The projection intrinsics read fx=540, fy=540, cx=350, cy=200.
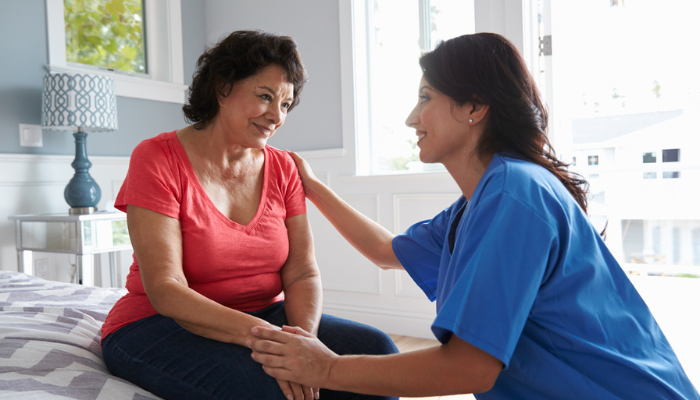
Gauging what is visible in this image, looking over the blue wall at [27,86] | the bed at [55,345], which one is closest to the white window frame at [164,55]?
the blue wall at [27,86]

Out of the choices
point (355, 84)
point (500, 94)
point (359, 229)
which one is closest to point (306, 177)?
point (359, 229)

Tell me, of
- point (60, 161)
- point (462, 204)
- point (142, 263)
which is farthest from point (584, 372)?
point (60, 161)

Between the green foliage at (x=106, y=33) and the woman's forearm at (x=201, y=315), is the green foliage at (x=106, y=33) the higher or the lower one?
the higher one

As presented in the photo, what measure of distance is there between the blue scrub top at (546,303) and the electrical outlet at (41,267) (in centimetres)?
268

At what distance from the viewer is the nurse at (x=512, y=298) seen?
0.71m

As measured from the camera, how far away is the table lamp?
2.57 metres

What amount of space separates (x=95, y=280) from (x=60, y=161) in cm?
72

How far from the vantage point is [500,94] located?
2.99 feet

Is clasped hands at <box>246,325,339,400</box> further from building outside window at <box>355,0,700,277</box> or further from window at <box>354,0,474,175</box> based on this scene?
window at <box>354,0,474,175</box>

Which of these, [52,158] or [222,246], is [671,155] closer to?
[222,246]

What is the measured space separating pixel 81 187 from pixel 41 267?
564 mm

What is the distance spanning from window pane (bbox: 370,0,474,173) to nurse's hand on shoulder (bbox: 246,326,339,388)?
2.25 meters

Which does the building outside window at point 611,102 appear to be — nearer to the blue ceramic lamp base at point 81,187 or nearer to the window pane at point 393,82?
the window pane at point 393,82

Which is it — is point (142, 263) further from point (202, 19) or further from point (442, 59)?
point (202, 19)
